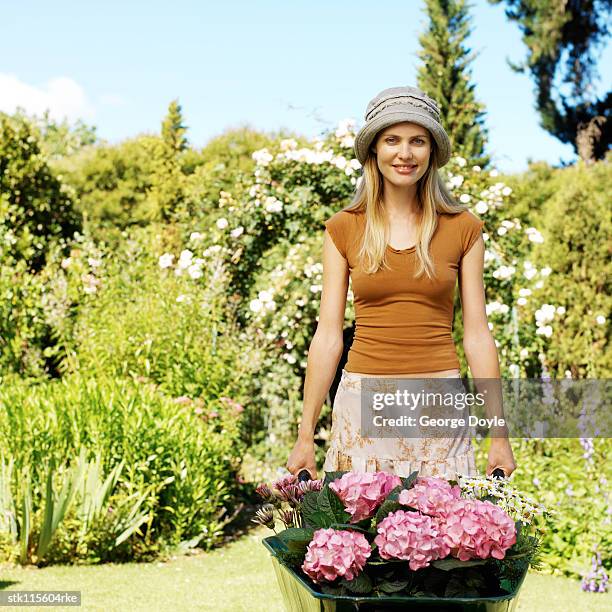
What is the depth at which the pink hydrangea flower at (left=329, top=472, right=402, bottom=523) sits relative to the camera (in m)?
1.31

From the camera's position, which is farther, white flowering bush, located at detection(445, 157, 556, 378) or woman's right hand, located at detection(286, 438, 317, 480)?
white flowering bush, located at detection(445, 157, 556, 378)

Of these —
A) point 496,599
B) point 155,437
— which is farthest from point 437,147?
point 155,437

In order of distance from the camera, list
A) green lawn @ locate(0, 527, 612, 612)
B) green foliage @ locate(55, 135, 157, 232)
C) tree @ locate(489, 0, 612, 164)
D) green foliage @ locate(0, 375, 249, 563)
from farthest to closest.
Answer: tree @ locate(489, 0, 612, 164)
green foliage @ locate(55, 135, 157, 232)
green foliage @ locate(0, 375, 249, 563)
green lawn @ locate(0, 527, 612, 612)

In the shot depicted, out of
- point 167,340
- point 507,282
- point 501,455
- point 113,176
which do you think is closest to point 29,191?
point 167,340

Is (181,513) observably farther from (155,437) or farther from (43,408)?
(43,408)

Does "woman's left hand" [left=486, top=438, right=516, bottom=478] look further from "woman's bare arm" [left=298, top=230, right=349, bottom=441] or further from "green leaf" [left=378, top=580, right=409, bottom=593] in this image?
"green leaf" [left=378, top=580, right=409, bottom=593]

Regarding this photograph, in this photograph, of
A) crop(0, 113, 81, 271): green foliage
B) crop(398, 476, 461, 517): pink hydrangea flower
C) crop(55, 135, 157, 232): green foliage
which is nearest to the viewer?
Answer: crop(398, 476, 461, 517): pink hydrangea flower

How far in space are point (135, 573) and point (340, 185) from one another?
338 centimetres

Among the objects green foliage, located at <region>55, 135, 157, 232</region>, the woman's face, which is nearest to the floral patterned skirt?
the woman's face

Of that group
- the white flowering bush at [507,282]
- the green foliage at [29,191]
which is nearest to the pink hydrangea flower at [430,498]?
the white flowering bush at [507,282]

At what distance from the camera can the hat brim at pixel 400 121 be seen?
1.88 m

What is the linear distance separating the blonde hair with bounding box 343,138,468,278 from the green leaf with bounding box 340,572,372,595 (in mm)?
856

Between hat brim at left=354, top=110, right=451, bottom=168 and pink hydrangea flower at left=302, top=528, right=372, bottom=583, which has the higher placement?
hat brim at left=354, top=110, right=451, bottom=168

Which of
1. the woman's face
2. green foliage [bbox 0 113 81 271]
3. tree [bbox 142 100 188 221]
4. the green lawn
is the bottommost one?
the green lawn
